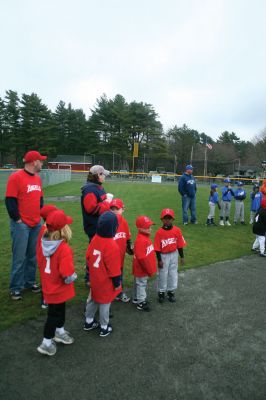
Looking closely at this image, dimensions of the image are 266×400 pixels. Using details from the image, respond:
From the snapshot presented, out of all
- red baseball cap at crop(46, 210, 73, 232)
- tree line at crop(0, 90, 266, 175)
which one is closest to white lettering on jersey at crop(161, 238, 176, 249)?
red baseball cap at crop(46, 210, 73, 232)

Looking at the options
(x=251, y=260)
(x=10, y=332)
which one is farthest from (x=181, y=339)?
(x=251, y=260)

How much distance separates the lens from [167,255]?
4449 millimetres

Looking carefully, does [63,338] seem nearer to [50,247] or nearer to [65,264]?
[65,264]

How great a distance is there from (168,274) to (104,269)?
4.98ft

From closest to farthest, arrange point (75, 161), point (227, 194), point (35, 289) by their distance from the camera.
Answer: point (35, 289), point (227, 194), point (75, 161)

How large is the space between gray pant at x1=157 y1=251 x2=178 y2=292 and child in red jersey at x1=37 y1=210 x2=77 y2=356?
164 centimetres

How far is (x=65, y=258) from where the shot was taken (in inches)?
124

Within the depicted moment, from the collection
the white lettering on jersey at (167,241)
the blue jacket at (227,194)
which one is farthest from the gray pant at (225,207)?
the white lettering on jersey at (167,241)

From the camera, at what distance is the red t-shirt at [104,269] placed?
3.36 meters

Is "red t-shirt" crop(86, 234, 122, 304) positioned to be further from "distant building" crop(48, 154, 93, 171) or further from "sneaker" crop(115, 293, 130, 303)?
"distant building" crop(48, 154, 93, 171)

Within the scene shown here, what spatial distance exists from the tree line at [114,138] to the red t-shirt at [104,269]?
167ft

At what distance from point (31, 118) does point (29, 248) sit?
60084mm

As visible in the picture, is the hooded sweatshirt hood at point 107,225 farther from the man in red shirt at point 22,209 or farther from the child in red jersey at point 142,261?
the man in red shirt at point 22,209

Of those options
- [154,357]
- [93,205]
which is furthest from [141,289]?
[93,205]
